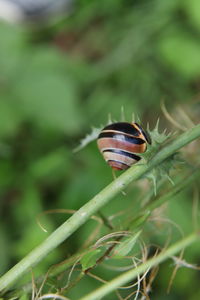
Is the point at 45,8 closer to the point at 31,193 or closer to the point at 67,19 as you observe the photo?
the point at 67,19

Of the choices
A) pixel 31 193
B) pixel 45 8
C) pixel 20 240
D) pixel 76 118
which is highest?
pixel 45 8

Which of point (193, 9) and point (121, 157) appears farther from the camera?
point (193, 9)

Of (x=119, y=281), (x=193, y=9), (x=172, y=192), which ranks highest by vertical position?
(x=193, y=9)

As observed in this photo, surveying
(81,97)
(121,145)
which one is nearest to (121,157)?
(121,145)

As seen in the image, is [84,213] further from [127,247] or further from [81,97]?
[81,97]

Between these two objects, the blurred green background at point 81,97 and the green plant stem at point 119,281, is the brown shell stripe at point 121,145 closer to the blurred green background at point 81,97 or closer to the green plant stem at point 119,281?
the green plant stem at point 119,281

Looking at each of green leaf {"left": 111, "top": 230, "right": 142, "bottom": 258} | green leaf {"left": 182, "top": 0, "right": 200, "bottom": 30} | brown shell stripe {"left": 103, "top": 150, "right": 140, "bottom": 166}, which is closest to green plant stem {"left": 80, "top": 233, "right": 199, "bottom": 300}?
green leaf {"left": 111, "top": 230, "right": 142, "bottom": 258}

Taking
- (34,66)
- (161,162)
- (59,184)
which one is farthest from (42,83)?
(161,162)

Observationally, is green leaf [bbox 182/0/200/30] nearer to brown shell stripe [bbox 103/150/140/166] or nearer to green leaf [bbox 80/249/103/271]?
brown shell stripe [bbox 103/150/140/166]
